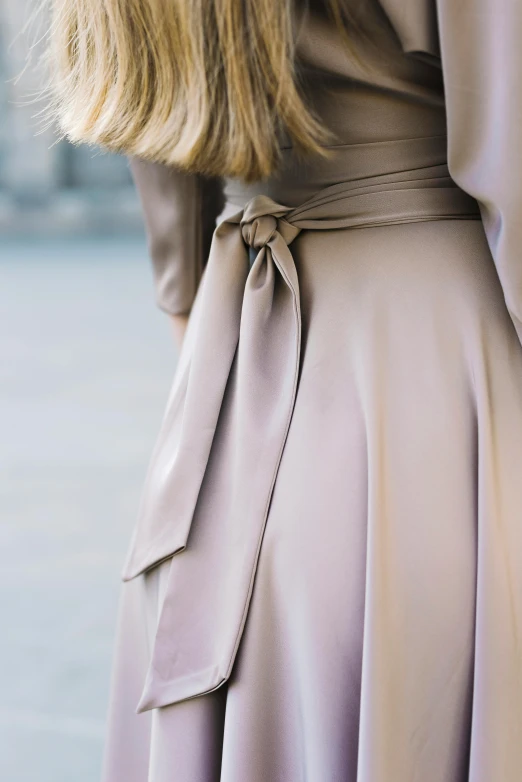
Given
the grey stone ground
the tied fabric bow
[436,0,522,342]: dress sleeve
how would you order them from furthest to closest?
1. the grey stone ground
2. the tied fabric bow
3. [436,0,522,342]: dress sleeve

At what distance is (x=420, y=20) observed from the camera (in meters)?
0.59

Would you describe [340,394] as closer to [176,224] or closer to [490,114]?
[490,114]

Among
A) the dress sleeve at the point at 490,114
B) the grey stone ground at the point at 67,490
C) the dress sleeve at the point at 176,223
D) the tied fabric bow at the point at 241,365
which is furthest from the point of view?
the grey stone ground at the point at 67,490

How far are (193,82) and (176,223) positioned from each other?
0.29 metres

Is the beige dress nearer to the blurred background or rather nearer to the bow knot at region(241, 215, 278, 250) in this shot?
the bow knot at region(241, 215, 278, 250)

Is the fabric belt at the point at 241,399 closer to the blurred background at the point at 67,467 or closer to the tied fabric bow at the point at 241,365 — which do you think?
the tied fabric bow at the point at 241,365

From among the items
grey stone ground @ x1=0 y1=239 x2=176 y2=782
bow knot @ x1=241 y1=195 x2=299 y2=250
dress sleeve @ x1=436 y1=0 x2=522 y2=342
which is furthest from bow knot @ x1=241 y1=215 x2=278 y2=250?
grey stone ground @ x1=0 y1=239 x2=176 y2=782

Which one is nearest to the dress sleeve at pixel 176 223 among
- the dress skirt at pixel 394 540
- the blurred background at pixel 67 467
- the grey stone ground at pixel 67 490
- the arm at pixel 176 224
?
the arm at pixel 176 224

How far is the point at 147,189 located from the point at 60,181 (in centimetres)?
652

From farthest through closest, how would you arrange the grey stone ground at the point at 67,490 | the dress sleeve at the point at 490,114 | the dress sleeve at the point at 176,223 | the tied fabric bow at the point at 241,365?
the grey stone ground at the point at 67,490 < the dress sleeve at the point at 176,223 < the tied fabric bow at the point at 241,365 < the dress sleeve at the point at 490,114

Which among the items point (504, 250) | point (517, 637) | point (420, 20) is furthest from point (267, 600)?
point (420, 20)

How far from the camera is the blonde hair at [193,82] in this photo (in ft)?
1.91

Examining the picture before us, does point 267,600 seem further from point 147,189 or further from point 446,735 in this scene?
point 147,189

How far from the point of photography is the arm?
0.87m
